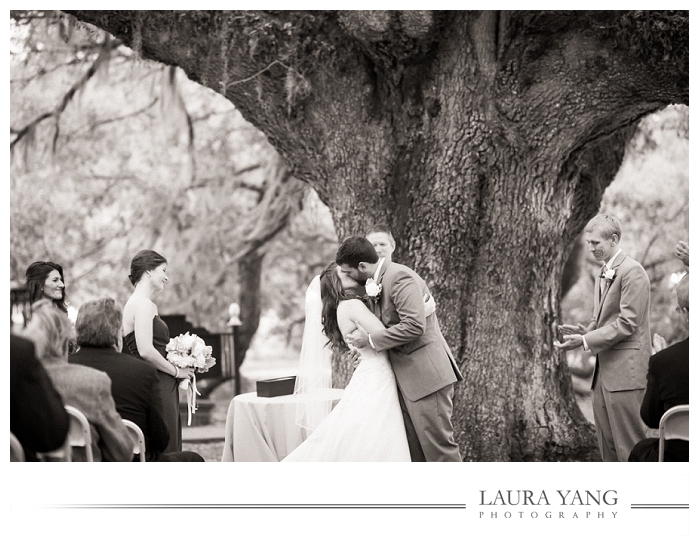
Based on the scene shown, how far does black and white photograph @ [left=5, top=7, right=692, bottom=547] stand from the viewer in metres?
4.63

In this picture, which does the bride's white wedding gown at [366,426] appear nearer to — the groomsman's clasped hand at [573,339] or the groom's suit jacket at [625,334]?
the groomsman's clasped hand at [573,339]

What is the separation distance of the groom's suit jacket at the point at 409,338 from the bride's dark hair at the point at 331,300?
259 mm

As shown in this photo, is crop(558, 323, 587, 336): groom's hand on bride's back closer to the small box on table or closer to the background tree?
the small box on table

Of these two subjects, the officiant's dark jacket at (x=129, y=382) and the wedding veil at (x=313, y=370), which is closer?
the officiant's dark jacket at (x=129, y=382)

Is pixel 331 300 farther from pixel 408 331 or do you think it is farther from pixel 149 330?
pixel 149 330

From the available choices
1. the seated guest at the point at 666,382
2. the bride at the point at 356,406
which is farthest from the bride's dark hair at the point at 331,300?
the seated guest at the point at 666,382

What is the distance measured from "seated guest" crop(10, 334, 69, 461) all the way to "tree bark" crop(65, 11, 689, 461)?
2.58 m

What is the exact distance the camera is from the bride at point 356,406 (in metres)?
4.90

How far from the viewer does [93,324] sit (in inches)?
173

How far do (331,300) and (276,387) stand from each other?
820 mm

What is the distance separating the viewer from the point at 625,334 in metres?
4.93

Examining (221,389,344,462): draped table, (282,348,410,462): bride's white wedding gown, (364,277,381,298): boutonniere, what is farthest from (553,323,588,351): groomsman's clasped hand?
(221,389,344,462): draped table
